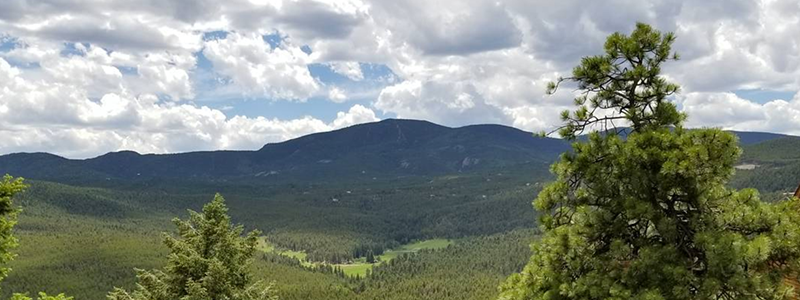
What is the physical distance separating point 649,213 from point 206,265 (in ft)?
61.2

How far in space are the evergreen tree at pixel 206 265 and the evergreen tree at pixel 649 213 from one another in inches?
577

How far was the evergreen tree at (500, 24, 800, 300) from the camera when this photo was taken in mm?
10305

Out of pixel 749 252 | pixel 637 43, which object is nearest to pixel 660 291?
pixel 749 252

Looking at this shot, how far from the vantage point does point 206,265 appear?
2389cm

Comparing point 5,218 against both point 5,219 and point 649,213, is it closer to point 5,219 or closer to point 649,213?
point 5,219

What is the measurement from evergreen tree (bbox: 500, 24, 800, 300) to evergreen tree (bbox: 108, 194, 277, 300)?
14.6 metres

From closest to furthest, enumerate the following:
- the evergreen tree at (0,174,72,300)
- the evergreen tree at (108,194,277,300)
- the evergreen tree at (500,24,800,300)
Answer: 1. the evergreen tree at (500,24,800,300)
2. the evergreen tree at (0,174,72,300)
3. the evergreen tree at (108,194,277,300)

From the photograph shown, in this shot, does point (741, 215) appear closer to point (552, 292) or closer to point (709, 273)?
point (709, 273)

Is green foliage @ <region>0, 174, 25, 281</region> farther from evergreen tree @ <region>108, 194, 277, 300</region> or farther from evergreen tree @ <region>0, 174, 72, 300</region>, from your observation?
evergreen tree @ <region>108, 194, 277, 300</region>

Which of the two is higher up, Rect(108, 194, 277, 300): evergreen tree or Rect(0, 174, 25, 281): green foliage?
Rect(0, 174, 25, 281): green foliage

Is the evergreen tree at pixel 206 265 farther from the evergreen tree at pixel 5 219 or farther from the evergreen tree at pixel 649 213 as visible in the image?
the evergreen tree at pixel 649 213

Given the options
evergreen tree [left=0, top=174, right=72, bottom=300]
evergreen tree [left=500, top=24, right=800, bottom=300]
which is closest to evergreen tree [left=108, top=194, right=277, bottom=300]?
evergreen tree [left=0, top=174, right=72, bottom=300]

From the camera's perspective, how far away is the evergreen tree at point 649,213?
33.8 feet

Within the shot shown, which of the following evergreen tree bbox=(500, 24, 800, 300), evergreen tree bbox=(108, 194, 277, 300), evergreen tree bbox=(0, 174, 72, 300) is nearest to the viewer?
evergreen tree bbox=(500, 24, 800, 300)
